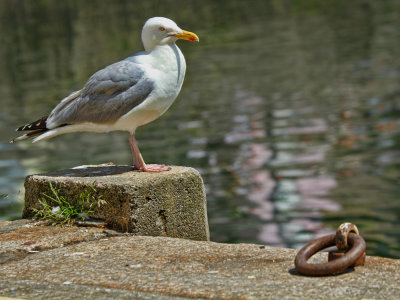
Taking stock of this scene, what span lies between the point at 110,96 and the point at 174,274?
199cm

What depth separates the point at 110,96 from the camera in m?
5.82

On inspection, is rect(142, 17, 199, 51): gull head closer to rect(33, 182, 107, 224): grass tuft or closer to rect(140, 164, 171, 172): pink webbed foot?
rect(140, 164, 171, 172): pink webbed foot

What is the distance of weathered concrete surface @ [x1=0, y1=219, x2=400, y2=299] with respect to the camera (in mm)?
3914

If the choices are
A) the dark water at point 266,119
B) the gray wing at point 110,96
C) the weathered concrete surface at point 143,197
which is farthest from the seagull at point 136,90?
the dark water at point 266,119

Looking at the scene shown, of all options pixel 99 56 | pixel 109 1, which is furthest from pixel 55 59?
pixel 109 1

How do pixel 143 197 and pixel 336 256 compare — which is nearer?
pixel 336 256

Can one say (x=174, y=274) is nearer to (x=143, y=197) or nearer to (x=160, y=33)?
(x=143, y=197)

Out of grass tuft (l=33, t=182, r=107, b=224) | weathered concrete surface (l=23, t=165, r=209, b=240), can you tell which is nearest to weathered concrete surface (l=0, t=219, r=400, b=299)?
weathered concrete surface (l=23, t=165, r=209, b=240)

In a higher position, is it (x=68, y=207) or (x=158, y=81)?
(x=158, y=81)

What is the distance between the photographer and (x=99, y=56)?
2616 centimetres

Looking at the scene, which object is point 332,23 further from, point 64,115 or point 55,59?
point 64,115

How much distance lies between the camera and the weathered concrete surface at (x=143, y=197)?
17.4 feet

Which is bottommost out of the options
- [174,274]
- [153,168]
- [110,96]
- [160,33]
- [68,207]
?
[174,274]

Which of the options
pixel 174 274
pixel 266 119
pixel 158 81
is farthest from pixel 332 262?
pixel 266 119
